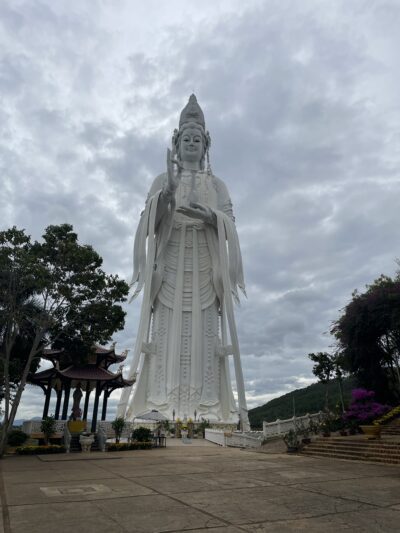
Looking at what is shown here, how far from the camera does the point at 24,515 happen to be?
523cm

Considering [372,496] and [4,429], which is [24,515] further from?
[4,429]

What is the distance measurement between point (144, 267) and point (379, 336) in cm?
1564

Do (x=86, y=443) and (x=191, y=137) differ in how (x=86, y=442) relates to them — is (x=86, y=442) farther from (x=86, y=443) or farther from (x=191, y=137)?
(x=191, y=137)

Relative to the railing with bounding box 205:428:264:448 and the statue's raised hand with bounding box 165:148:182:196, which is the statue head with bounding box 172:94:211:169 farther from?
the railing with bounding box 205:428:264:448

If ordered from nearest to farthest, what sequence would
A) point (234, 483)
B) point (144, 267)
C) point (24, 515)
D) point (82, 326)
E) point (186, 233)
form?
1. point (24, 515)
2. point (234, 483)
3. point (82, 326)
4. point (144, 267)
5. point (186, 233)

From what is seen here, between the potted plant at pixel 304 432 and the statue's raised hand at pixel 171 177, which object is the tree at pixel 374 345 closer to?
the potted plant at pixel 304 432

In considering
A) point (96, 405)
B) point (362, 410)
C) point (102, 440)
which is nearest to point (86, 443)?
point (102, 440)

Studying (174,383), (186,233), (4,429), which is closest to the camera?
(4,429)

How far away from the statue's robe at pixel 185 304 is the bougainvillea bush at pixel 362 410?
9.46 m

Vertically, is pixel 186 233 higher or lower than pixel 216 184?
lower

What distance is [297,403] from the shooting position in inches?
2372

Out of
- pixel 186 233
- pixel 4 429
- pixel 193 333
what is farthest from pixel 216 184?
pixel 4 429

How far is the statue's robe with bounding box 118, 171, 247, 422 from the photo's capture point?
92.8 ft

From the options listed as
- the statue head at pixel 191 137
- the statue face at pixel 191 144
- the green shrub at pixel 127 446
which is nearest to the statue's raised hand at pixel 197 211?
the statue face at pixel 191 144
